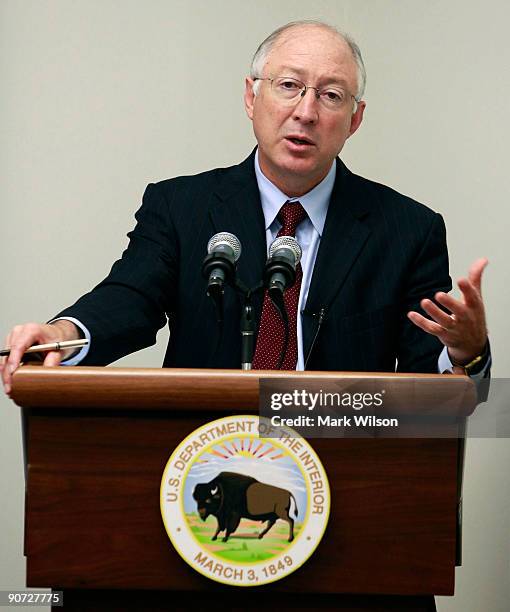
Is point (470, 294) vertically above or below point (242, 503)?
above

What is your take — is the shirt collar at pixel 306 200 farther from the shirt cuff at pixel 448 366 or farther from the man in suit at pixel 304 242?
the shirt cuff at pixel 448 366

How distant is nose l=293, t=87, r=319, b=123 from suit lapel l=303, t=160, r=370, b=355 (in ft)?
0.73

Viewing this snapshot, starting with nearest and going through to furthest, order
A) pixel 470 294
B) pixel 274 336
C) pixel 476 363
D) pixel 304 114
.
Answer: pixel 470 294, pixel 476 363, pixel 274 336, pixel 304 114

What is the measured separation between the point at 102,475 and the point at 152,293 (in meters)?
0.85

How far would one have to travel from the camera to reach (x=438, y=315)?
170cm

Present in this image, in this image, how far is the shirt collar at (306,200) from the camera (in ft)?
7.86

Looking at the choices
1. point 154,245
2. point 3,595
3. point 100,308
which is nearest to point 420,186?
point 154,245

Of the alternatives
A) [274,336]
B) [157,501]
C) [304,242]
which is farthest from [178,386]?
[304,242]

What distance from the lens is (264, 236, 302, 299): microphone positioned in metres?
1.67

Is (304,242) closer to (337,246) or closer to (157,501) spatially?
(337,246)

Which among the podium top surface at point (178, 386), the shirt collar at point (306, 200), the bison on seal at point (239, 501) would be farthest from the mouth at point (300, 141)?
the bison on seal at point (239, 501)

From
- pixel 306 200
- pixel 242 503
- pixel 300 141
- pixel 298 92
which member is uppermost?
pixel 298 92

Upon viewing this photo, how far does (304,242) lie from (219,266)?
711 mm

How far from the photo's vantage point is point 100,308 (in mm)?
2121
